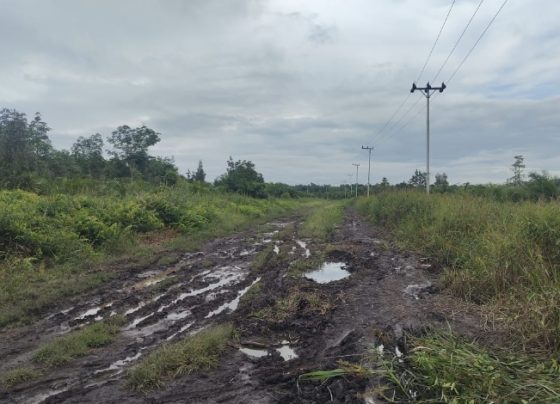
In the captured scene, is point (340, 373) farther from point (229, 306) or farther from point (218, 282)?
point (218, 282)

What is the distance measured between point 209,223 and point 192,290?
12024 mm

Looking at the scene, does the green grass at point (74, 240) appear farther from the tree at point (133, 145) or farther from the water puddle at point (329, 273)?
the tree at point (133, 145)

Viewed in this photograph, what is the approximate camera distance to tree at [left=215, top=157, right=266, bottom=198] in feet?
143

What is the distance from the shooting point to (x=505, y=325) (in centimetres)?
532

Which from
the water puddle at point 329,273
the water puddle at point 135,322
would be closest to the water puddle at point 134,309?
the water puddle at point 135,322

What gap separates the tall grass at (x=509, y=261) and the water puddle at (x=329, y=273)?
229 cm

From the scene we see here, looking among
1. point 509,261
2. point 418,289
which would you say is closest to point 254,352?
point 418,289

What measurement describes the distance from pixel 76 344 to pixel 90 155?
38.4 m

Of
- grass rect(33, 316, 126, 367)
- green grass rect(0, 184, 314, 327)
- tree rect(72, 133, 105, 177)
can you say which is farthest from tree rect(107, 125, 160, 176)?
grass rect(33, 316, 126, 367)

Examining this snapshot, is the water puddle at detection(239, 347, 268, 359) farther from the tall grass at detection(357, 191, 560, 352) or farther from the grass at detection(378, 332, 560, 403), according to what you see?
the tall grass at detection(357, 191, 560, 352)

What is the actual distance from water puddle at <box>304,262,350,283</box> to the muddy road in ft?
0.09

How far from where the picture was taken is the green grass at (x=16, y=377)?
4418mm

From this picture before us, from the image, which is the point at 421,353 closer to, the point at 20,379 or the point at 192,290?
the point at 20,379

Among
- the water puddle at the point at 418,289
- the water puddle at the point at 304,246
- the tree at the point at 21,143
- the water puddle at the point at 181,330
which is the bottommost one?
the water puddle at the point at 181,330
